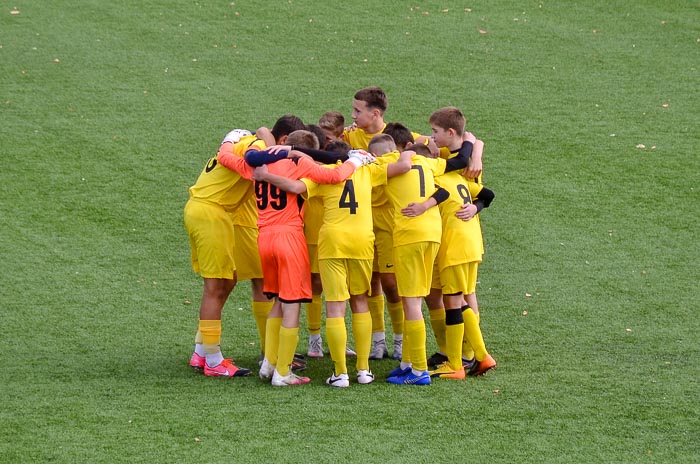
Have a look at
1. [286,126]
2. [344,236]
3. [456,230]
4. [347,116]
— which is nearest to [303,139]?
[286,126]

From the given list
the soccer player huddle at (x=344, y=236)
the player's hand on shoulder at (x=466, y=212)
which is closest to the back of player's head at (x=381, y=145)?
the soccer player huddle at (x=344, y=236)

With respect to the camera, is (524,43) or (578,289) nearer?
(578,289)

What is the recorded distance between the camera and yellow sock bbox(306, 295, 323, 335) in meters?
7.35

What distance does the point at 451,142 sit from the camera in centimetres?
690

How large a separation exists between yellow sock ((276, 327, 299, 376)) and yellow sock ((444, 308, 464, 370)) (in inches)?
40.8

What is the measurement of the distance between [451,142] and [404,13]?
8.11 meters

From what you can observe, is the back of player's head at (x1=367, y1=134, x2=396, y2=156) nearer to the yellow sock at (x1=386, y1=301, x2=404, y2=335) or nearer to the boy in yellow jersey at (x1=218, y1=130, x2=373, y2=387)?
the boy in yellow jersey at (x1=218, y1=130, x2=373, y2=387)

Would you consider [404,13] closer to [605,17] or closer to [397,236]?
[605,17]

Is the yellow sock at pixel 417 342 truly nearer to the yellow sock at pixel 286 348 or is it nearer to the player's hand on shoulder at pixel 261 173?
the yellow sock at pixel 286 348

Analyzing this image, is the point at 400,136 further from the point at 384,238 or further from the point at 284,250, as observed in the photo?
the point at 284,250

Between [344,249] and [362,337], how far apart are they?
61 cm

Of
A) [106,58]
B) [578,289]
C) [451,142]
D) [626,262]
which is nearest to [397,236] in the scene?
[451,142]

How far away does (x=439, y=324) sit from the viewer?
717 cm

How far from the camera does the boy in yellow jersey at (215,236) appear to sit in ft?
22.5
